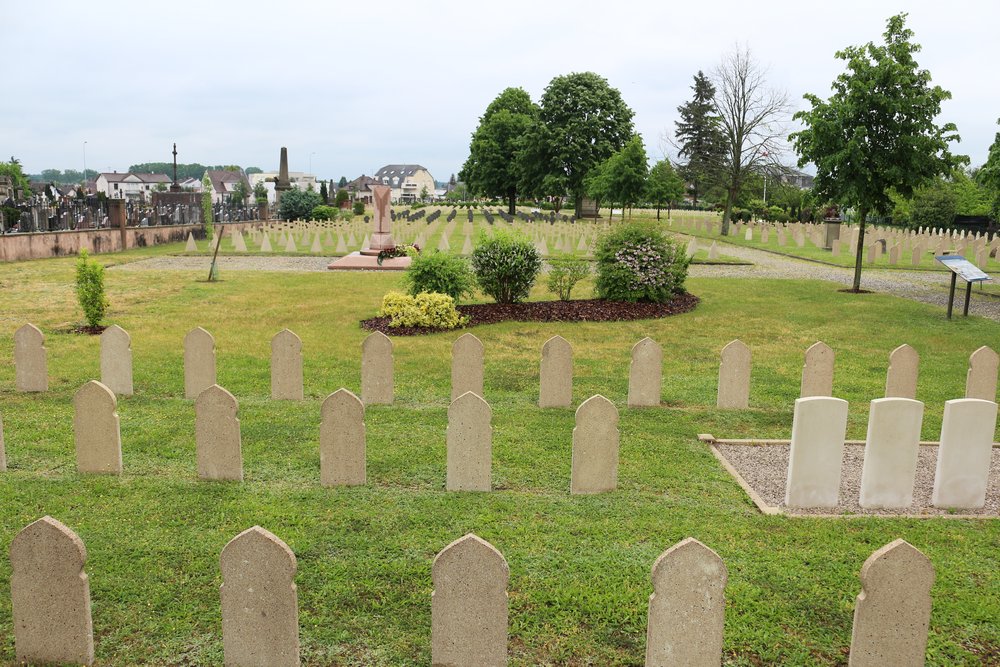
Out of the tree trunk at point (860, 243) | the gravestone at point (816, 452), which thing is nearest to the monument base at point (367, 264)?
the tree trunk at point (860, 243)

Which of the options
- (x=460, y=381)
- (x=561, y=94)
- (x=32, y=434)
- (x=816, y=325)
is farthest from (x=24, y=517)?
(x=561, y=94)

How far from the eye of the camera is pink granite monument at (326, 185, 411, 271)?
23.1 metres

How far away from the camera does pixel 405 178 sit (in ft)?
531

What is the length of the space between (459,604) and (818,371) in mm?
5871

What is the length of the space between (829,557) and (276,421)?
4.93 meters

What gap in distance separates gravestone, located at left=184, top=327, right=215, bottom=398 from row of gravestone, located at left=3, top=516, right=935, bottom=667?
4575 mm

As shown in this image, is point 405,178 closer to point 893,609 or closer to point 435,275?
point 435,275

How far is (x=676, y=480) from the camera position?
608 cm

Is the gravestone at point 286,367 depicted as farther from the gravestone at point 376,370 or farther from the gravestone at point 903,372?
the gravestone at point 903,372

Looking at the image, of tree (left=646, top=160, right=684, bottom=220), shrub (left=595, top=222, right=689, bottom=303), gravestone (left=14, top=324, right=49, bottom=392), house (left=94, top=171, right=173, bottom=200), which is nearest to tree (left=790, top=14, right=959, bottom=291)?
shrub (left=595, top=222, right=689, bottom=303)

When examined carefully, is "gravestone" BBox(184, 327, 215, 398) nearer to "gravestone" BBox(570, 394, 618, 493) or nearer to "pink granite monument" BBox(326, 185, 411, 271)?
"gravestone" BBox(570, 394, 618, 493)

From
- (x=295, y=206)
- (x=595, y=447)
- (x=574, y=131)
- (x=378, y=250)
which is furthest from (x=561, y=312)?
(x=574, y=131)

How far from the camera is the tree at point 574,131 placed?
53.2m

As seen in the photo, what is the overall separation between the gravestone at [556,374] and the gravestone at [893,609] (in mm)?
4480
